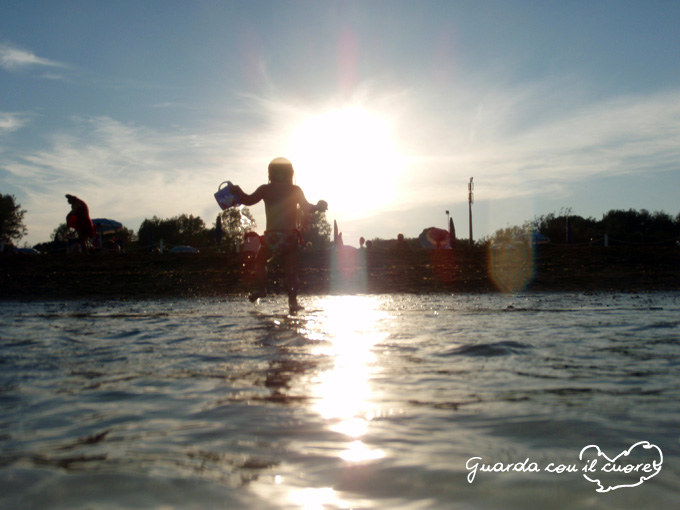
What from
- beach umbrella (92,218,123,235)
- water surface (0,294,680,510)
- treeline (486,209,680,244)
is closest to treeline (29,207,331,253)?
treeline (486,209,680,244)

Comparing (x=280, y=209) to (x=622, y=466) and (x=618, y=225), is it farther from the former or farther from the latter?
(x=618, y=225)

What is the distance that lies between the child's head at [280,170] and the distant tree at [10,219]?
76.0 m

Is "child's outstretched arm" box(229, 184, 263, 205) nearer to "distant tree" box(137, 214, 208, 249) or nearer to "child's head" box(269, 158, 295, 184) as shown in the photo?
"child's head" box(269, 158, 295, 184)

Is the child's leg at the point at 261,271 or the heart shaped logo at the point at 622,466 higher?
the child's leg at the point at 261,271

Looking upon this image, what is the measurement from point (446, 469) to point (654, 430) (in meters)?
0.75

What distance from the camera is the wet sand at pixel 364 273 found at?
1098cm

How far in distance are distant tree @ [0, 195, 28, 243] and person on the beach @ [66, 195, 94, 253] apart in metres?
65.7

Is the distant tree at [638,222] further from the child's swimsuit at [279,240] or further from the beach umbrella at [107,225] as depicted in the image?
the child's swimsuit at [279,240]

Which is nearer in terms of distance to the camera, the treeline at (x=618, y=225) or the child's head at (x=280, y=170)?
the child's head at (x=280, y=170)

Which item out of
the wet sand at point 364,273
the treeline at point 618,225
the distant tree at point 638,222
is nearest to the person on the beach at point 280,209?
the wet sand at point 364,273

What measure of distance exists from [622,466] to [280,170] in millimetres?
6725

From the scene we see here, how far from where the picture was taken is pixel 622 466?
1.63 meters

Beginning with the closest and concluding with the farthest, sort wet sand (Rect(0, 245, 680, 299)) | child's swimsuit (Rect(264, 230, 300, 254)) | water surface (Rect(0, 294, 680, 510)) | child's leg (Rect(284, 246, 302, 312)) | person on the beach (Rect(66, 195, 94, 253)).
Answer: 1. water surface (Rect(0, 294, 680, 510))
2. child's leg (Rect(284, 246, 302, 312))
3. child's swimsuit (Rect(264, 230, 300, 254))
4. wet sand (Rect(0, 245, 680, 299))
5. person on the beach (Rect(66, 195, 94, 253))

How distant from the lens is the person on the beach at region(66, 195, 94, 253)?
16062 mm
